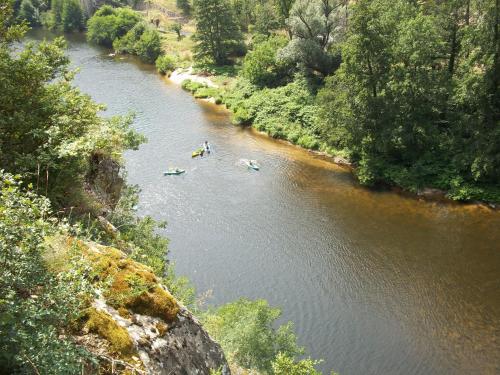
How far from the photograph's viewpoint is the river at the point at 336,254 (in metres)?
21.9

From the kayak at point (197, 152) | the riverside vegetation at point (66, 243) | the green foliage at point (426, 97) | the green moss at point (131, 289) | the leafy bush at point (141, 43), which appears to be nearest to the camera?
the riverside vegetation at point (66, 243)

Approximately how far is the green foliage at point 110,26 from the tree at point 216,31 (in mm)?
23353

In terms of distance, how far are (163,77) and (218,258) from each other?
44.5 m

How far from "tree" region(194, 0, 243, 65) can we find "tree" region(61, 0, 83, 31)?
143 ft

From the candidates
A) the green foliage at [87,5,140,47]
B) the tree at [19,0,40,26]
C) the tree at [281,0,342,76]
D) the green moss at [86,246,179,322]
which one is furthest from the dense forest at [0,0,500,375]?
the tree at [19,0,40,26]

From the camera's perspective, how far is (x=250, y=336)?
17641mm

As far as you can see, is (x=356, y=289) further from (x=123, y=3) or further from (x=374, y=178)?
(x=123, y=3)

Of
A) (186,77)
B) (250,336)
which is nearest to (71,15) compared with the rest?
(186,77)

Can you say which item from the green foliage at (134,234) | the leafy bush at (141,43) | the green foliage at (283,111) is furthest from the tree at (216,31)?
the green foliage at (134,234)

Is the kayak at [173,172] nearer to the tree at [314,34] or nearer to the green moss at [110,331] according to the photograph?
the tree at [314,34]

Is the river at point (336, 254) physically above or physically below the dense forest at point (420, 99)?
below

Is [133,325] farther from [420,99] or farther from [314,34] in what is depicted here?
[314,34]

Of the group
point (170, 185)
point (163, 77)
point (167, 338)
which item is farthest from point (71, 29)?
point (167, 338)

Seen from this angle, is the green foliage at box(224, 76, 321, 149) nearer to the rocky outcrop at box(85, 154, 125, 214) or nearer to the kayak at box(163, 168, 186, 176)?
the kayak at box(163, 168, 186, 176)
